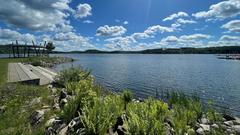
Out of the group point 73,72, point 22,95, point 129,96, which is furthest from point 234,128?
point 73,72

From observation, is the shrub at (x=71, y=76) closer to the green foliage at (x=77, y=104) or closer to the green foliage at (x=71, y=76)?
the green foliage at (x=71, y=76)

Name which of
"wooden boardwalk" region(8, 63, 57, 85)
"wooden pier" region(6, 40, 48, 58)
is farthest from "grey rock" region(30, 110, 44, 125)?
"wooden pier" region(6, 40, 48, 58)

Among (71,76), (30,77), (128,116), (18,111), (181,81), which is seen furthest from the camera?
(181,81)

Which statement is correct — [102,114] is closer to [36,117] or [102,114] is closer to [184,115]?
[36,117]

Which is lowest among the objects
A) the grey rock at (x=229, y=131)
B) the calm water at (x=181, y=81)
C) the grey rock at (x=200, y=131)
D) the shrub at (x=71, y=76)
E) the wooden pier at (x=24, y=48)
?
the calm water at (x=181, y=81)

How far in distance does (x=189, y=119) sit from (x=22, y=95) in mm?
6394

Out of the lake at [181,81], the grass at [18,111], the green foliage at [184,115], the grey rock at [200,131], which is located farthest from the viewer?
the lake at [181,81]

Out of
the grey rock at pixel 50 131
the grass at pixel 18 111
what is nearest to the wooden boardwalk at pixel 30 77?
the grass at pixel 18 111

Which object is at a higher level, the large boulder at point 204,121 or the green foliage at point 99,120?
the green foliage at point 99,120

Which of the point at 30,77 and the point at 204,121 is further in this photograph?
the point at 30,77

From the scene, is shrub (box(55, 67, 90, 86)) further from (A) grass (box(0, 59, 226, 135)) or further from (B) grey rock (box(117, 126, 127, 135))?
(B) grey rock (box(117, 126, 127, 135))

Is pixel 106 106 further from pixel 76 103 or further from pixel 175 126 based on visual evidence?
pixel 175 126

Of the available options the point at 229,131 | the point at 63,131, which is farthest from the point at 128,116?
the point at 229,131

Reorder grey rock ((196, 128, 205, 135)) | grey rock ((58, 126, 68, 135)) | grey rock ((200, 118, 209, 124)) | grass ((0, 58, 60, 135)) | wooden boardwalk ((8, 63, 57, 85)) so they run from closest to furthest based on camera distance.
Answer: grey rock ((58, 126, 68, 135)), grass ((0, 58, 60, 135)), grey rock ((196, 128, 205, 135)), grey rock ((200, 118, 209, 124)), wooden boardwalk ((8, 63, 57, 85))
